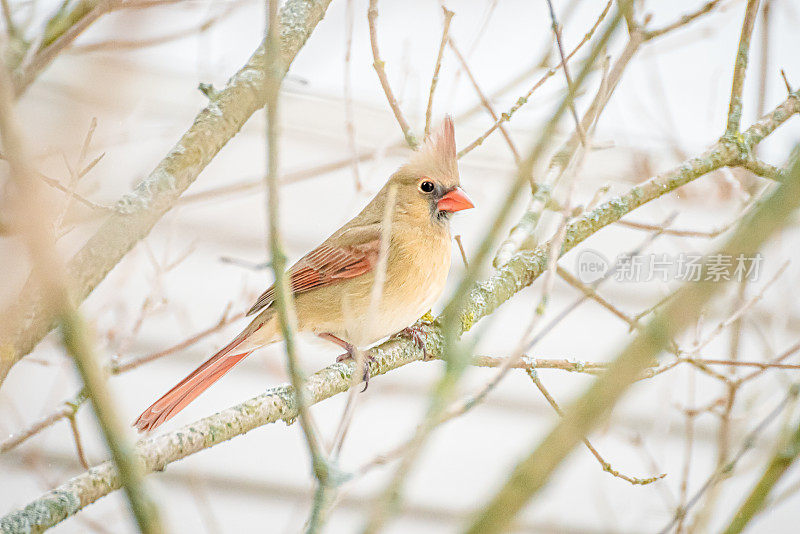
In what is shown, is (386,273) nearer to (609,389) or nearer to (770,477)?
(770,477)

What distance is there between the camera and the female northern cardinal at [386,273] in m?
2.18

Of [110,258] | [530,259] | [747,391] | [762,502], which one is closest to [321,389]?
[110,258]

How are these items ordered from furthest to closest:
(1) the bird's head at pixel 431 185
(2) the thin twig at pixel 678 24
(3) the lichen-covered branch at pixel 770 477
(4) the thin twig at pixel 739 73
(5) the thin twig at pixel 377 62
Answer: (1) the bird's head at pixel 431 185 < (4) the thin twig at pixel 739 73 < (5) the thin twig at pixel 377 62 < (2) the thin twig at pixel 678 24 < (3) the lichen-covered branch at pixel 770 477

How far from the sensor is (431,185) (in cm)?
246

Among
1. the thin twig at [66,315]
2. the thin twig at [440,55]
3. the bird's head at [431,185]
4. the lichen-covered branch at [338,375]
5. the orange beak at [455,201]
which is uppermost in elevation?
the bird's head at [431,185]

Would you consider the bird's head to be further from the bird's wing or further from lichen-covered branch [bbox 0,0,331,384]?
lichen-covered branch [bbox 0,0,331,384]

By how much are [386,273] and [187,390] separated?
0.63 m

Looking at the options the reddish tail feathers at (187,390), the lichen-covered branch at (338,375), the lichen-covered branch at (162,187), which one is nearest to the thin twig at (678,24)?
the lichen-covered branch at (338,375)

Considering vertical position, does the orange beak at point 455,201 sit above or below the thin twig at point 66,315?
above

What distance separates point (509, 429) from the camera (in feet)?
12.7

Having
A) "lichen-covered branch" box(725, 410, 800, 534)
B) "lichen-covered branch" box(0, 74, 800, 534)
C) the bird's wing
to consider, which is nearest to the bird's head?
the bird's wing

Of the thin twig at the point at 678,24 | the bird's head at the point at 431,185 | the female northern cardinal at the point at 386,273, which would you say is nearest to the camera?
the thin twig at the point at 678,24

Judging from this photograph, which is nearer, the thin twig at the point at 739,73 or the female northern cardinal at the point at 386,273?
the thin twig at the point at 739,73

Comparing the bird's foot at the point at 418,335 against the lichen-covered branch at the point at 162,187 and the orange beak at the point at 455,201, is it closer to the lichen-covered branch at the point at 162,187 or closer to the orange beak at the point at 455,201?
the orange beak at the point at 455,201
